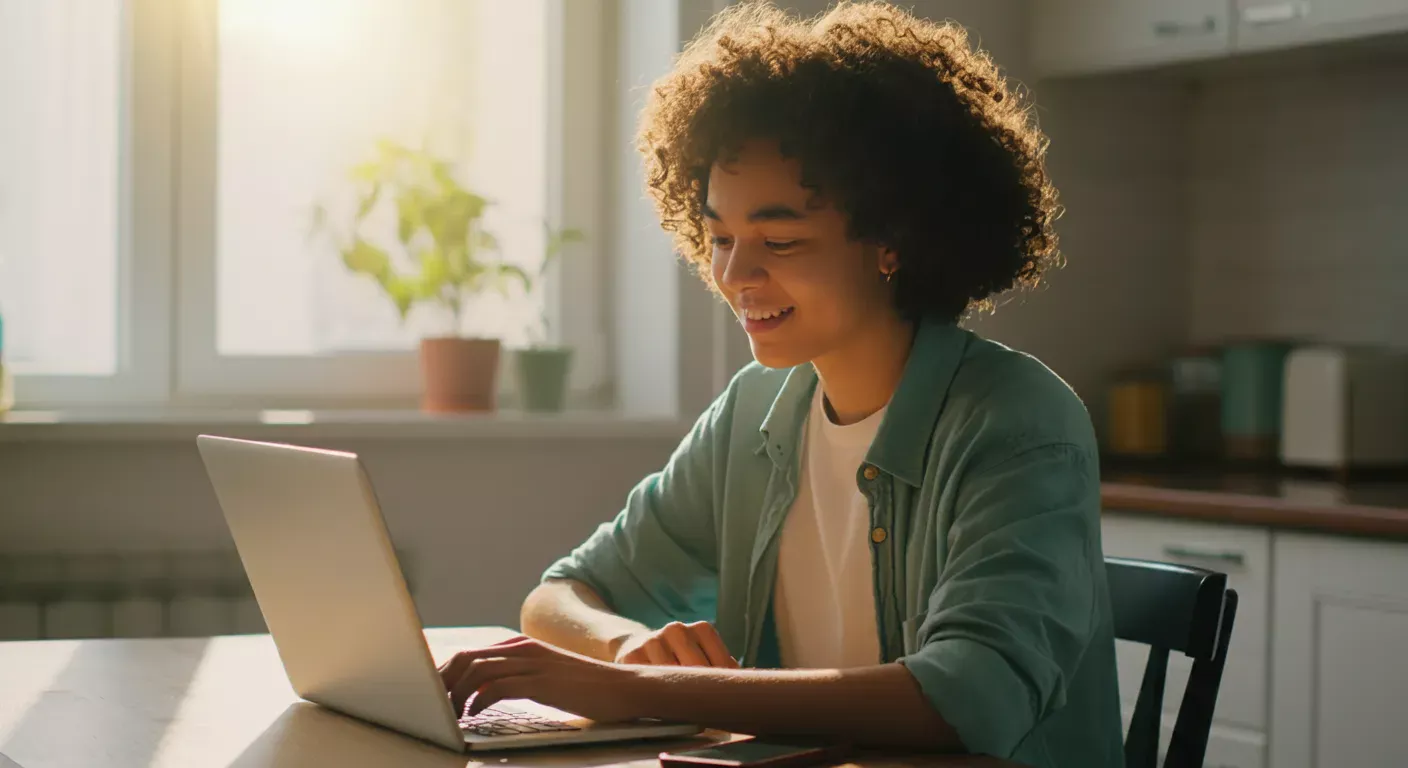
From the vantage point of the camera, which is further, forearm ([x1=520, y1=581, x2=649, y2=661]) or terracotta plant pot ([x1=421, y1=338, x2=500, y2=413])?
terracotta plant pot ([x1=421, y1=338, x2=500, y2=413])

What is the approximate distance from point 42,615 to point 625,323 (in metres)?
1.16

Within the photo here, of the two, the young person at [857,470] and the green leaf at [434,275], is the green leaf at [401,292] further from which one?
the young person at [857,470]

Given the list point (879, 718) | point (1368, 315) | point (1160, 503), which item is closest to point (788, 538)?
point (879, 718)

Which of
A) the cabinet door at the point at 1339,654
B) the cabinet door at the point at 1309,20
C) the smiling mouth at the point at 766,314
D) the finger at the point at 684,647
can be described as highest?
the cabinet door at the point at 1309,20

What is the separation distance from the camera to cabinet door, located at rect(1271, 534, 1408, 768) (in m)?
2.20

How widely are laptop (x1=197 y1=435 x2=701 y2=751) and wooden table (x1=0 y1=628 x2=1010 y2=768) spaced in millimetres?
20

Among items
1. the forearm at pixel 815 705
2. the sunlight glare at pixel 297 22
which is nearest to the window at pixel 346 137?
the sunlight glare at pixel 297 22

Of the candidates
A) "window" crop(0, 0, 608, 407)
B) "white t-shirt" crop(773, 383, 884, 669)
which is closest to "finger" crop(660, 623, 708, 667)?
"white t-shirt" crop(773, 383, 884, 669)

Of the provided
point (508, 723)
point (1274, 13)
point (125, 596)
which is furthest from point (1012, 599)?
point (1274, 13)

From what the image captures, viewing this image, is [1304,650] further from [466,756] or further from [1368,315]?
[466,756]

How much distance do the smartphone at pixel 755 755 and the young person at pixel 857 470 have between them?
0.05 meters

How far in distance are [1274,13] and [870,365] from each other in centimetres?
153

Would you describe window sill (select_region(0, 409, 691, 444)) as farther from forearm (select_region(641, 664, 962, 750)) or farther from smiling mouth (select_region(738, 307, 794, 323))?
forearm (select_region(641, 664, 962, 750))

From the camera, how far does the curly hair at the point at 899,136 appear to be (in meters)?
1.45
